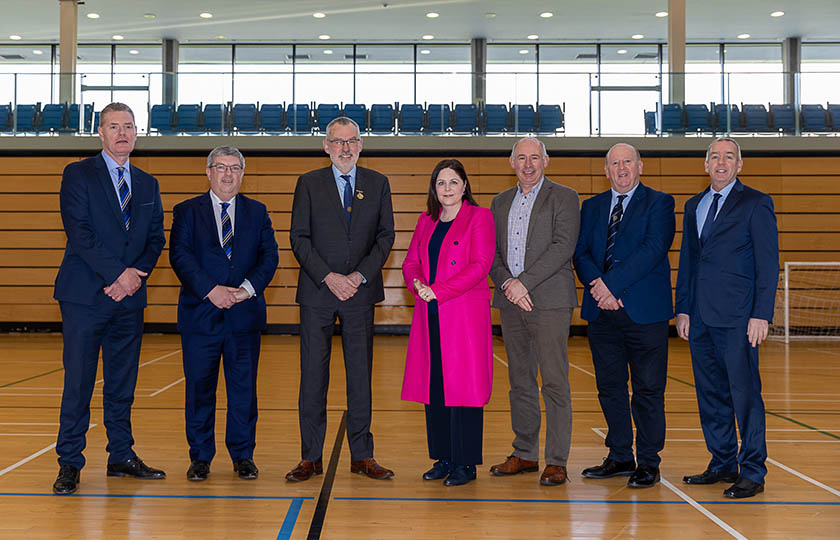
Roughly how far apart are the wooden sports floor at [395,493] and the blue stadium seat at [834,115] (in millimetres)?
7603

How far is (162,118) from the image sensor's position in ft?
37.7

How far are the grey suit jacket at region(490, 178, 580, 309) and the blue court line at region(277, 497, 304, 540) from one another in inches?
51.7

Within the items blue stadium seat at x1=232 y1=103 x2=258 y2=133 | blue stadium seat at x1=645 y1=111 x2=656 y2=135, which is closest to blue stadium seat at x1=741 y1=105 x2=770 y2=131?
blue stadium seat at x1=645 y1=111 x2=656 y2=135

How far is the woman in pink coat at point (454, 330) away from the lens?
132 inches

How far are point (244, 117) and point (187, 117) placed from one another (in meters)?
0.89

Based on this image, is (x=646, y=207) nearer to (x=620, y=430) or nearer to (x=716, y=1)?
(x=620, y=430)

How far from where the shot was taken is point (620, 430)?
3574 mm

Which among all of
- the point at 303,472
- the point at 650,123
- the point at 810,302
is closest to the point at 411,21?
the point at 650,123

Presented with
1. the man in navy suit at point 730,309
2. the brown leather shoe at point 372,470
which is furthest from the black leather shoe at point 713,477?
the brown leather shoe at point 372,470

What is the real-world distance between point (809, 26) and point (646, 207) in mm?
14211

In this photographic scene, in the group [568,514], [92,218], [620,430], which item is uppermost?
[92,218]

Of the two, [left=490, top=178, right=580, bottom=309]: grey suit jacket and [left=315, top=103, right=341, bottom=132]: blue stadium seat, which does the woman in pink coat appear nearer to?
[left=490, top=178, right=580, bottom=309]: grey suit jacket

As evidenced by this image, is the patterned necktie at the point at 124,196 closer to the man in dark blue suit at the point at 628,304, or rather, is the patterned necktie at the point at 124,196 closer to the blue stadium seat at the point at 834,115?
the man in dark blue suit at the point at 628,304

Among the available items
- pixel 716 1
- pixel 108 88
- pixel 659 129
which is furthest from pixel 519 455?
pixel 716 1
